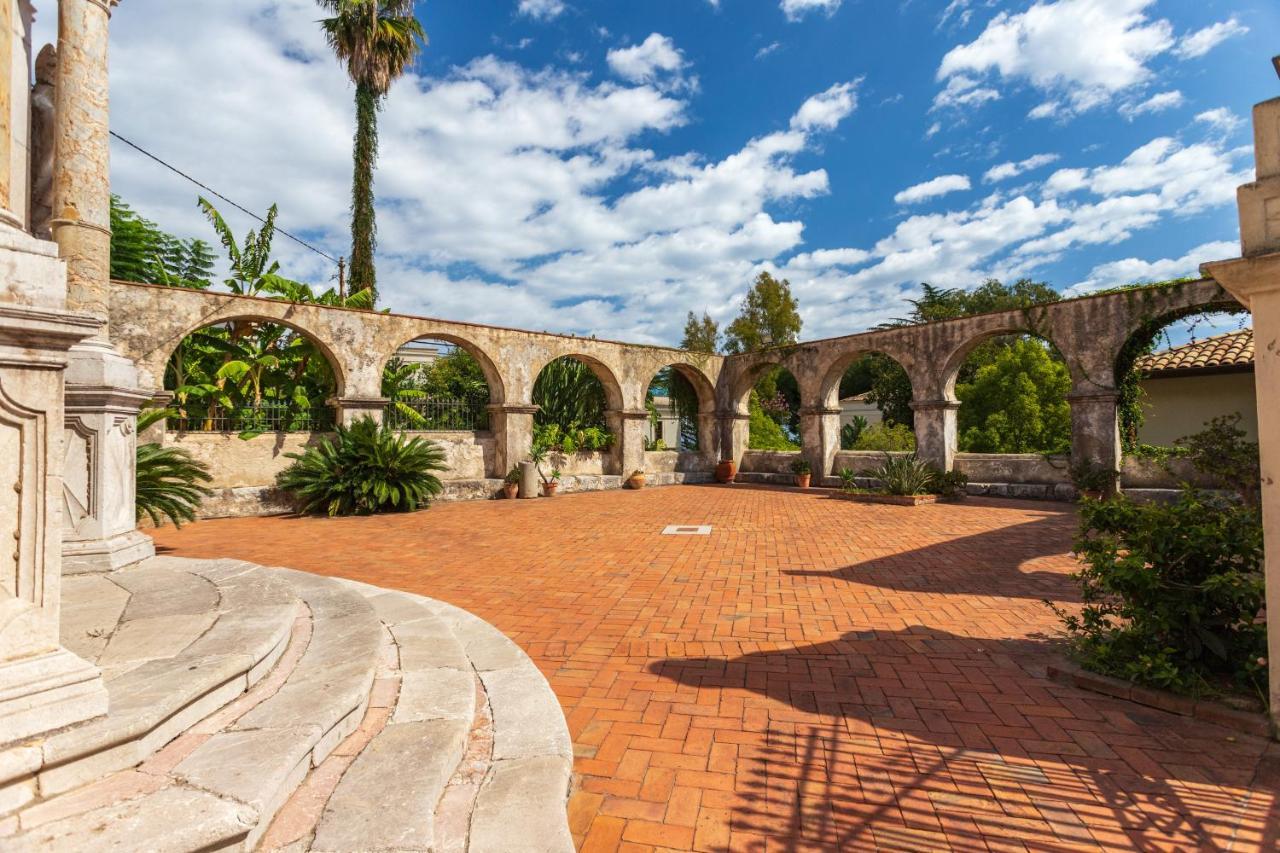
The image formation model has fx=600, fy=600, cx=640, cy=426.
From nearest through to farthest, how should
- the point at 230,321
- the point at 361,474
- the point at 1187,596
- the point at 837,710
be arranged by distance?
the point at 837,710, the point at 1187,596, the point at 361,474, the point at 230,321

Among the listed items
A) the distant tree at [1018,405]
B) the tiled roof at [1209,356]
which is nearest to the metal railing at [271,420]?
the distant tree at [1018,405]

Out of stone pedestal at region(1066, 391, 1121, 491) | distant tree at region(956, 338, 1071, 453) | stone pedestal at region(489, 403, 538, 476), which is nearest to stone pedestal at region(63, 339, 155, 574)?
stone pedestal at region(489, 403, 538, 476)

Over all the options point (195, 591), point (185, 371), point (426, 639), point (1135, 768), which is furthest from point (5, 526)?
point (185, 371)

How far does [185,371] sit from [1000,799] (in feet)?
49.1

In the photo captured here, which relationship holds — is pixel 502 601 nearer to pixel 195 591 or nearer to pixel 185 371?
pixel 195 591

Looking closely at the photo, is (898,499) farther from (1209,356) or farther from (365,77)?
(365,77)

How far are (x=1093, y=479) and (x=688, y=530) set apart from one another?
8124 mm

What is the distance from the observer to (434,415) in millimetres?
14383

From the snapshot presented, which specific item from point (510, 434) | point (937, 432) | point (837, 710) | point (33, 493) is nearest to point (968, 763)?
point (837, 710)

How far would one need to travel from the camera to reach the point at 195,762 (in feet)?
6.12

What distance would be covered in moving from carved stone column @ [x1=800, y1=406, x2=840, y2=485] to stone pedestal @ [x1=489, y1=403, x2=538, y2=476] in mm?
7254

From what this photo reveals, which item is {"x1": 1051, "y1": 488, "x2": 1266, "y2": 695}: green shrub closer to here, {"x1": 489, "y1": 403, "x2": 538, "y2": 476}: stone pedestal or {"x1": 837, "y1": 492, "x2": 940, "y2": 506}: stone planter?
{"x1": 837, "y1": 492, "x2": 940, "y2": 506}: stone planter

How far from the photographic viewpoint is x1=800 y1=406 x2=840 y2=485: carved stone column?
15.7 metres

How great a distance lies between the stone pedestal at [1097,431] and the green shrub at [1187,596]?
378 inches
